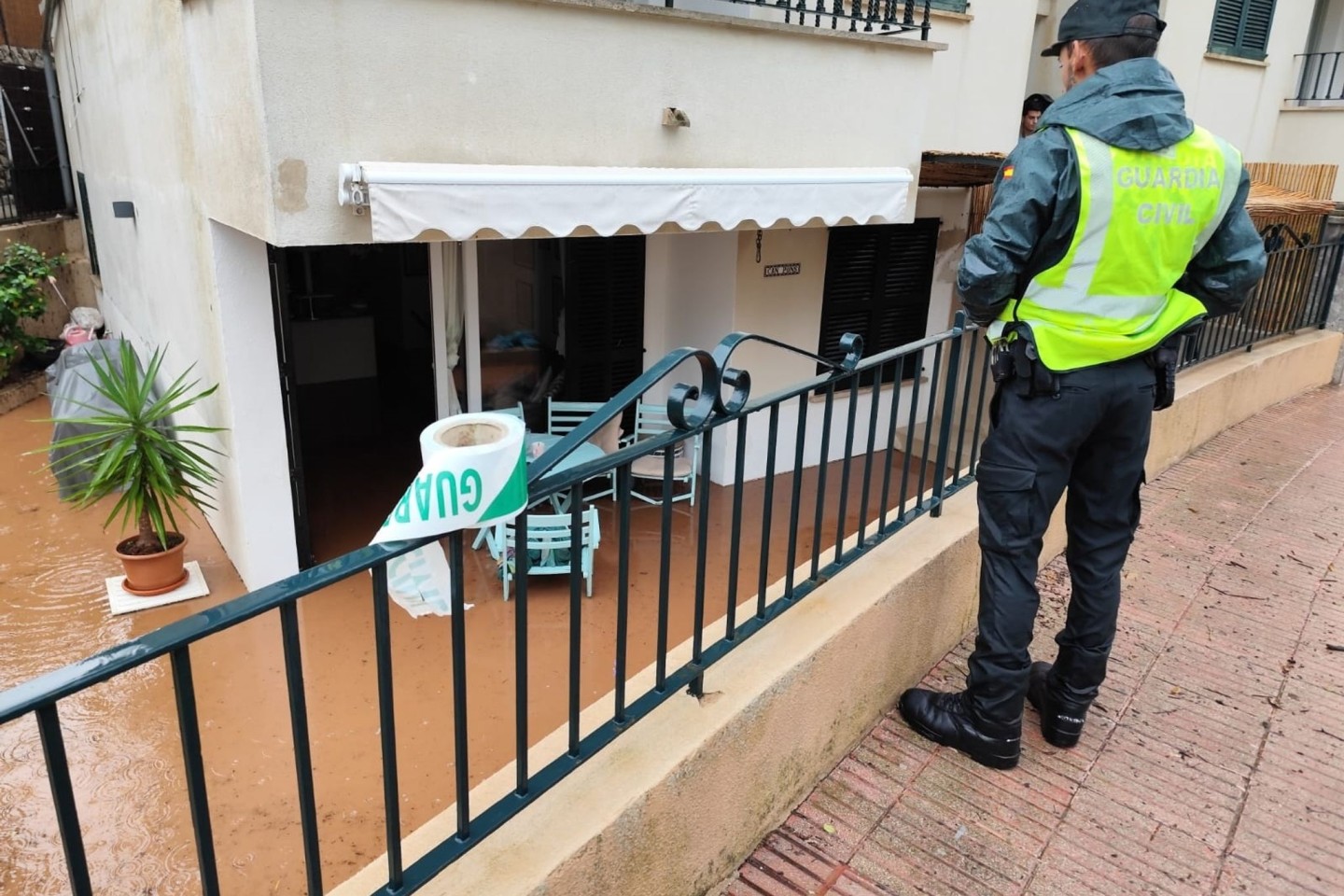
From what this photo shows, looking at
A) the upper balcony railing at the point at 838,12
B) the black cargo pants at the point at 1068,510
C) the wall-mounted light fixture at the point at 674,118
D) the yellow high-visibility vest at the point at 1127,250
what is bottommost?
the black cargo pants at the point at 1068,510

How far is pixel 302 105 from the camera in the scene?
153 inches

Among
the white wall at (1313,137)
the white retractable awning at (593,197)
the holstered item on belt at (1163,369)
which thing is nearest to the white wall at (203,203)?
the white retractable awning at (593,197)

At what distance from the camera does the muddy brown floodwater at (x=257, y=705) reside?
354 cm

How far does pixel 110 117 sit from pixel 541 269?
4.23 meters

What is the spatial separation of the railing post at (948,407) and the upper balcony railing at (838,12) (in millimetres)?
2725

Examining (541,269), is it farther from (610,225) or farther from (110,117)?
(110,117)

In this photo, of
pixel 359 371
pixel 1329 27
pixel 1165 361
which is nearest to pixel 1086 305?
pixel 1165 361

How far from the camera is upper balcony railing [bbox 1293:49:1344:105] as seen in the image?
11664 millimetres

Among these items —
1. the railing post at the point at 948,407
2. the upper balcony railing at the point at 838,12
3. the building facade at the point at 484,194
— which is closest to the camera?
the railing post at the point at 948,407

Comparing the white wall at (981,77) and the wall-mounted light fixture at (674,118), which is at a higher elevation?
the white wall at (981,77)

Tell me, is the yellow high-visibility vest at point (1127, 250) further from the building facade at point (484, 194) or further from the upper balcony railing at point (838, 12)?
the upper balcony railing at point (838, 12)

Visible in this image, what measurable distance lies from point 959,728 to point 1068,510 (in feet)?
2.66

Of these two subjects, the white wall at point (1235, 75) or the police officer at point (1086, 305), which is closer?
the police officer at point (1086, 305)

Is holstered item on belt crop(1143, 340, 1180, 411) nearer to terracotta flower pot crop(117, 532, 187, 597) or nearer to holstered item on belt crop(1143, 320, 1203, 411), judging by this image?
holstered item on belt crop(1143, 320, 1203, 411)
